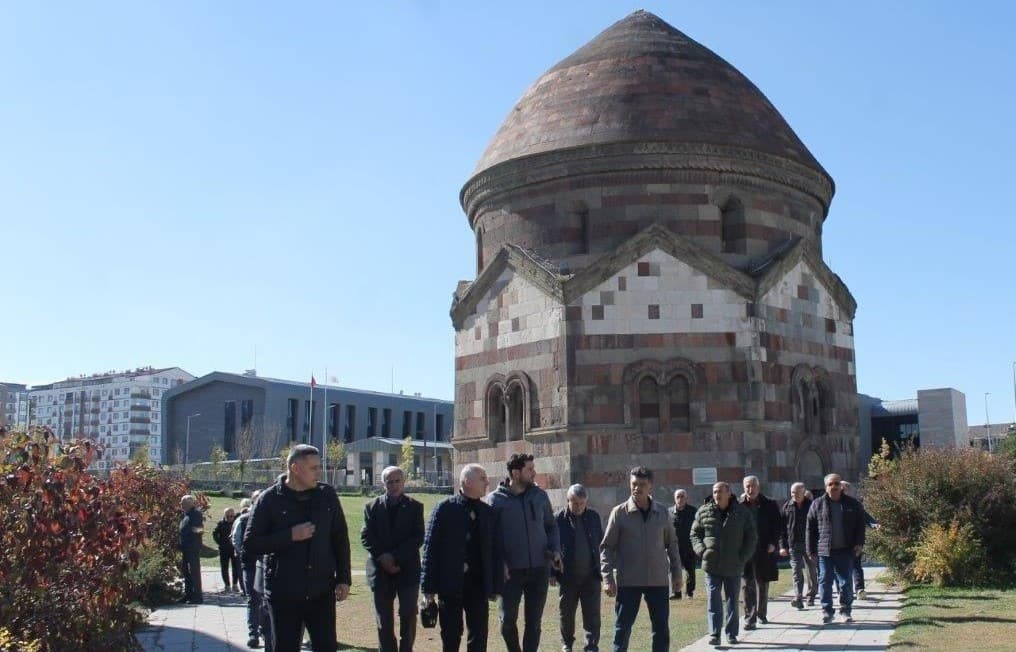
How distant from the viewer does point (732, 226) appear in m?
22.5

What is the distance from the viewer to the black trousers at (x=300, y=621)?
7.44 m

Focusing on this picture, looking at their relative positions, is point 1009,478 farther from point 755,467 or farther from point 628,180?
point 628,180

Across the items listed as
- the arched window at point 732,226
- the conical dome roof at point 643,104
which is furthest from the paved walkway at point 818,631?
the conical dome roof at point 643,104

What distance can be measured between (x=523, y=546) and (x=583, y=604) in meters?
1.57

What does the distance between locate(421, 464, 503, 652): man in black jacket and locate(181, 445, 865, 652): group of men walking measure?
0.01 meters

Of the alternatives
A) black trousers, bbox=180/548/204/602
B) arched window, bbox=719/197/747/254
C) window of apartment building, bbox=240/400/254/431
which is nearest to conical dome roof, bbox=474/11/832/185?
arched window, bbox=719/197/747/254

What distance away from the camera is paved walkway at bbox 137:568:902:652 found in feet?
37.5

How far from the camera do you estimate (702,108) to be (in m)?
22.5

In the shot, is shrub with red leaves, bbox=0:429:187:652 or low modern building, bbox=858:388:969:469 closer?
shrub with red leaves, bbox=0:429:187:652

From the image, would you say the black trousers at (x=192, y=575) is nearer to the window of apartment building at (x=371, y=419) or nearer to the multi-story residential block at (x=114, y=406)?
the window of apartment building at (x=371, y=419)

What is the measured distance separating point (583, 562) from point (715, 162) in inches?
517

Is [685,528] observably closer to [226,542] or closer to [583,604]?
[583,604]

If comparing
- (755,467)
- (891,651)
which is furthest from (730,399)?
(891,651)

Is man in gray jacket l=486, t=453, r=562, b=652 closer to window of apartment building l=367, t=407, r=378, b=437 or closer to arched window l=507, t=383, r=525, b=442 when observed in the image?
arched window l=507, t=383, r=525, b=442
